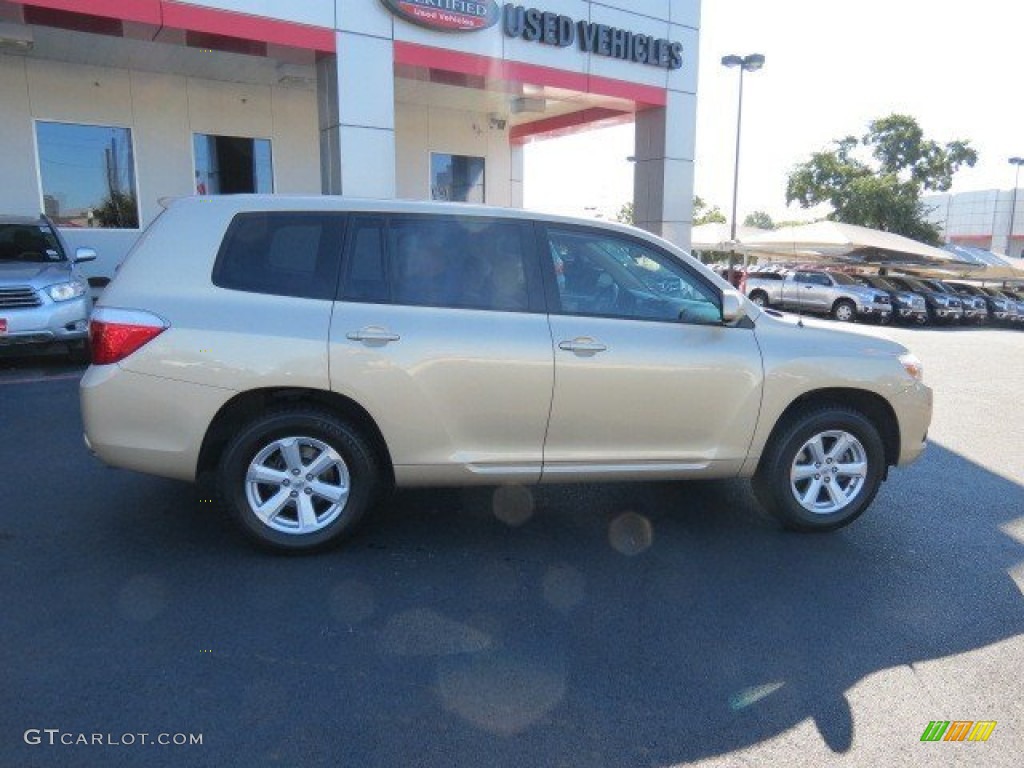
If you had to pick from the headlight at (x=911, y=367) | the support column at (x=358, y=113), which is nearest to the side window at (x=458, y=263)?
the headlight at (x=911, y=367)

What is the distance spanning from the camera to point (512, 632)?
11.0 feet

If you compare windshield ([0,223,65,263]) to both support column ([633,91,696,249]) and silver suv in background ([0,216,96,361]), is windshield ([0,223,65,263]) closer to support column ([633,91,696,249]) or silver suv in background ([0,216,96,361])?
silver suv in background ([0,216,96,361])

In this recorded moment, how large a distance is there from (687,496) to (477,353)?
2081 millimetres

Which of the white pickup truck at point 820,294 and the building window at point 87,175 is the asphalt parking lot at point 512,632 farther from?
the white pickup truck at point 820,294

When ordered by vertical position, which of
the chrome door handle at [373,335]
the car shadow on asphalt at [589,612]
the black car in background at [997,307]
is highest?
the chrome door handle at [373,335]

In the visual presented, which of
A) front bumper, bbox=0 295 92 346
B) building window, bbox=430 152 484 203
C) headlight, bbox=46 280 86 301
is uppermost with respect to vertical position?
building window, bbox=430 152 484 203

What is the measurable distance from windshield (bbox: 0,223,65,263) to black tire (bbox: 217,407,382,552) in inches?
291

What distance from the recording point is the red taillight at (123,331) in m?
Result: 3.72

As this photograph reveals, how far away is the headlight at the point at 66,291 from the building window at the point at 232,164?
5928 mm

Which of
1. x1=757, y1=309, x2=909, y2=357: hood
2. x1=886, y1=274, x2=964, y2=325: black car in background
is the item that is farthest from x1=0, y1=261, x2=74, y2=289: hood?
x1=886, y1=274, x2=964, y2=325: black car in background

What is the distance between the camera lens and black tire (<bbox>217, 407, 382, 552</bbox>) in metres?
3.84

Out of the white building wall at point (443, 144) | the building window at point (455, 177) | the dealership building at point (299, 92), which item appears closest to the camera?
the dealership building at point (299, 92)

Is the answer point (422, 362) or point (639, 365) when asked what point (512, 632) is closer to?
point (422, 362)

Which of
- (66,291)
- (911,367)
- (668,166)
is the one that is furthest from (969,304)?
(66,291)
